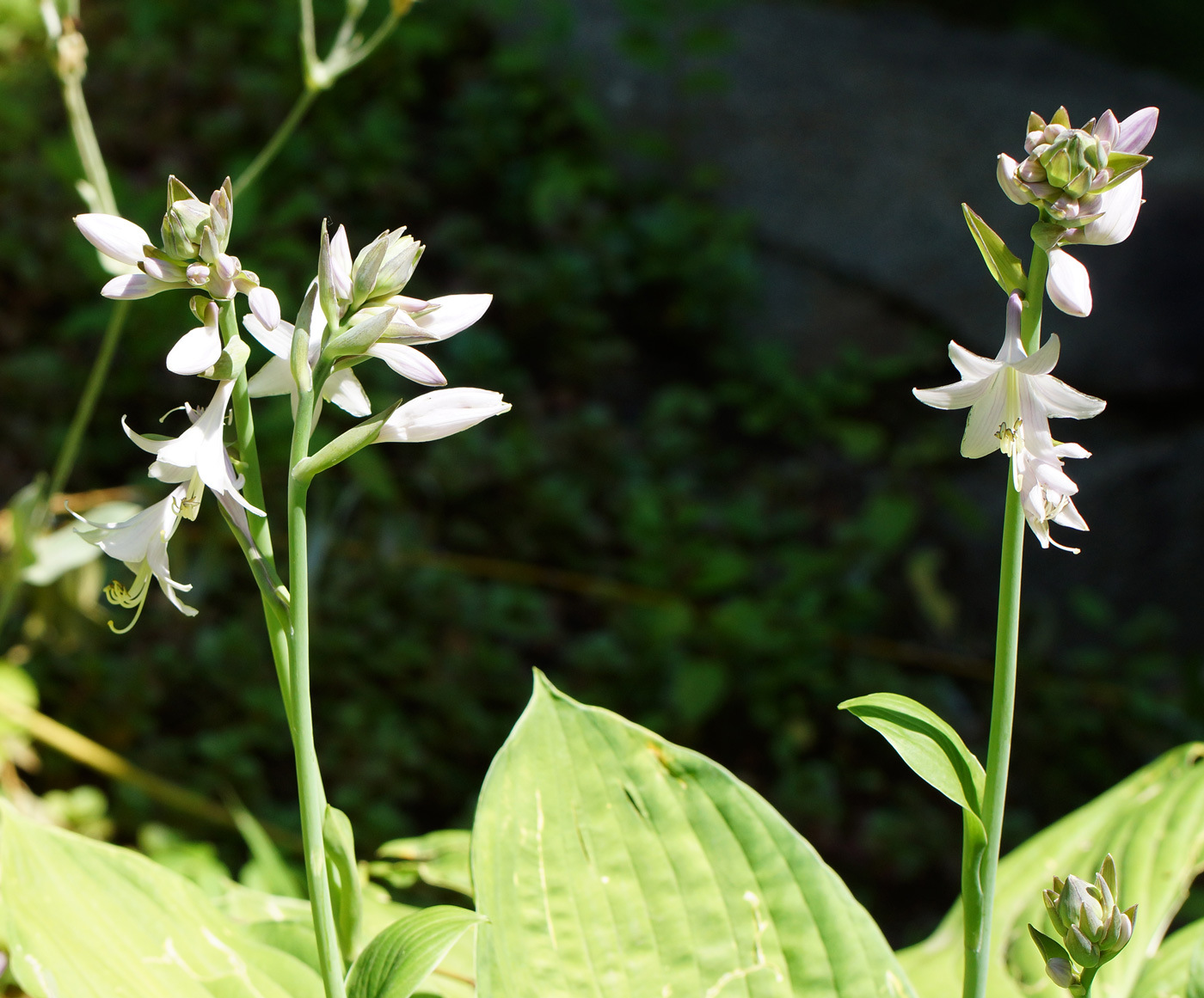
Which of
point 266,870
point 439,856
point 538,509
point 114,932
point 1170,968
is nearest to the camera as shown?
point 114,932

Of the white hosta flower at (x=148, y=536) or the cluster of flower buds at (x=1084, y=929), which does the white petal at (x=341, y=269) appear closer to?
the white hosta flower at (x=148, y=536)

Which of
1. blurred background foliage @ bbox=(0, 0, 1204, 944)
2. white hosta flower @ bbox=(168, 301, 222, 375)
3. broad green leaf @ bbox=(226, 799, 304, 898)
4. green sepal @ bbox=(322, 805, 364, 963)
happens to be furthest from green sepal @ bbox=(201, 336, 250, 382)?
blurred background foliage @ bbox=(0, 0, 1204, 944)

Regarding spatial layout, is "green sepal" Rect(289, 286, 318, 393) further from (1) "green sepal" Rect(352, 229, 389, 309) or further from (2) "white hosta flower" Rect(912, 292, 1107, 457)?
(2) "white hosta flower" Rect(912, 292, 1107, 457)

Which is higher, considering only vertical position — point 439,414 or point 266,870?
point 439,414

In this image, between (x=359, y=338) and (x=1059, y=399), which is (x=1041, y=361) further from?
(x=359, y=338)

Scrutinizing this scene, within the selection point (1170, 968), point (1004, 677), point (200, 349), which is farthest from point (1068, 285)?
point (1170, 968)

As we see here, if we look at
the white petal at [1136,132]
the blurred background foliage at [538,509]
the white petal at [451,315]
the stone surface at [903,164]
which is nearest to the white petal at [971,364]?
the white petal at [1136,132]

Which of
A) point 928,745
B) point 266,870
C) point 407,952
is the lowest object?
point 266,870
